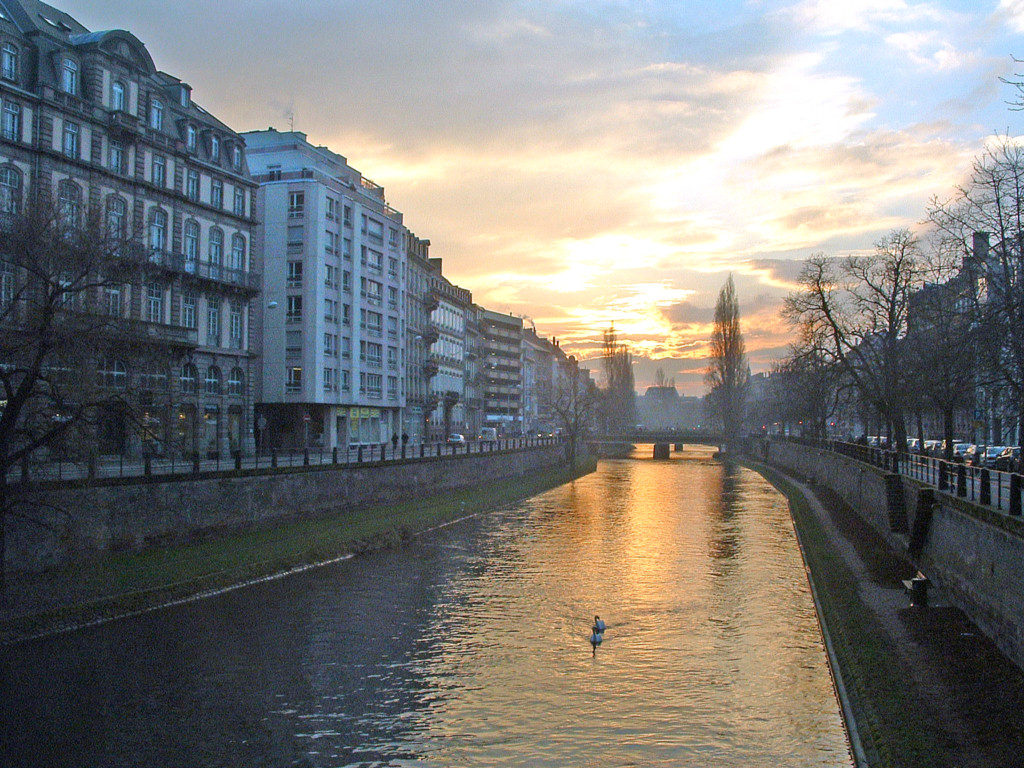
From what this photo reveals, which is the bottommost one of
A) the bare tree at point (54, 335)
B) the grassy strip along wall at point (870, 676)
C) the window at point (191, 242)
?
the grassy strip along wall at point (870, 676)

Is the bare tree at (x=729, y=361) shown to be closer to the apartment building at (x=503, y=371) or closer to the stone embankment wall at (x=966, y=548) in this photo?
the apartment building at (x=503, y=371)

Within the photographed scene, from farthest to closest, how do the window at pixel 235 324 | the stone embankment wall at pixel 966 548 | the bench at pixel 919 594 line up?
the window at pixel 235 324
the bench at pixel 919 594
the stone embankment wall at pixel 966 548

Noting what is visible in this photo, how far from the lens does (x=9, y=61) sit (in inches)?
1538

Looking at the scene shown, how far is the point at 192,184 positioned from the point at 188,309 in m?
6.87

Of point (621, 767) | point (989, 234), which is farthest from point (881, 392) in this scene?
point (621, 767)

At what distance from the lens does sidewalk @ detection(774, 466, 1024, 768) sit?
545 inches

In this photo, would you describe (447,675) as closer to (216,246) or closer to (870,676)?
(870,676)

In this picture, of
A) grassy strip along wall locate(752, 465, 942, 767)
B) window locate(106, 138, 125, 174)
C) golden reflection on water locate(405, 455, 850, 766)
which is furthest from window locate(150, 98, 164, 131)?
grassy strip along wall locate(752, 465, 942, 767)

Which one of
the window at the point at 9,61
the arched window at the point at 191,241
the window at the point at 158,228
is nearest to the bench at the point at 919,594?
the window at the point at 158,228

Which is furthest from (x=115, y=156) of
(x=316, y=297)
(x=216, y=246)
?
(x=316, y=297)

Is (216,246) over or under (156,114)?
under

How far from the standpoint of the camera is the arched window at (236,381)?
5503 centimetres

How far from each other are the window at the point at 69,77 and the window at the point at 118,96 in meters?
2.08

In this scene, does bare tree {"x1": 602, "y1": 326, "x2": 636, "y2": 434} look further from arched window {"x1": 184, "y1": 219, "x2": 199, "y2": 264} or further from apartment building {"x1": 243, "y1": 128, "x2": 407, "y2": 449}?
arched window {"x1": 184, "y1": 219, "x2": 199, "y2": 264}
